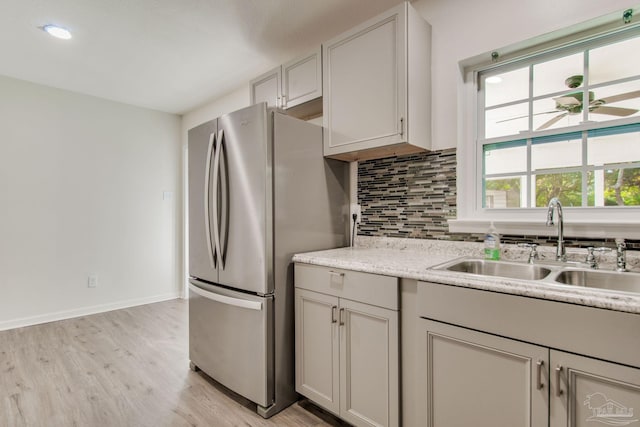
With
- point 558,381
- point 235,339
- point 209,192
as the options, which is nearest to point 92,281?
point 209,192

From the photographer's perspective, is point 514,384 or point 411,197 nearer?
point 514,384

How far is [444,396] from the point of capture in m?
1.29

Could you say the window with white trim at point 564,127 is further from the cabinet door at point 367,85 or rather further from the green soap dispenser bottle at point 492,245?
the cabinet door at point 367,85

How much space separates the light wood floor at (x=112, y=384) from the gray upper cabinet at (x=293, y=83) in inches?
81.0

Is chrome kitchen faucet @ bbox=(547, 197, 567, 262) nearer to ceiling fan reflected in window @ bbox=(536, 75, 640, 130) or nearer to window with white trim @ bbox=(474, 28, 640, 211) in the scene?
window with white trim @ bbox=(474, 28, 640, 211)

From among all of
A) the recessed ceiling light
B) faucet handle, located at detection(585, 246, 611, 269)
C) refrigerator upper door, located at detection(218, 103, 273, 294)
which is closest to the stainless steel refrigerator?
refrigerator upper door, located at detection(218, 103, 273, 294)

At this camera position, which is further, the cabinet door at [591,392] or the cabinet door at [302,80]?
the cabinet door at [302,80]

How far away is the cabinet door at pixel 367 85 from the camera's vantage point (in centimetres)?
180

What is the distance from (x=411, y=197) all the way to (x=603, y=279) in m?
1.04

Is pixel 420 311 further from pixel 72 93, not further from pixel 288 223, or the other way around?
pixel 72 93

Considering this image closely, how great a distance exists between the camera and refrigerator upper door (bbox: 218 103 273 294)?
6.05 ft

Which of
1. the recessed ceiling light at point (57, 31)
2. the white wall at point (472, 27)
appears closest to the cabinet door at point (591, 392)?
the white wall at point (472, 27)

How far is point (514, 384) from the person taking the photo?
43.9 inches

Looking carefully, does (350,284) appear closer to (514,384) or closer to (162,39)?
(514,384)
